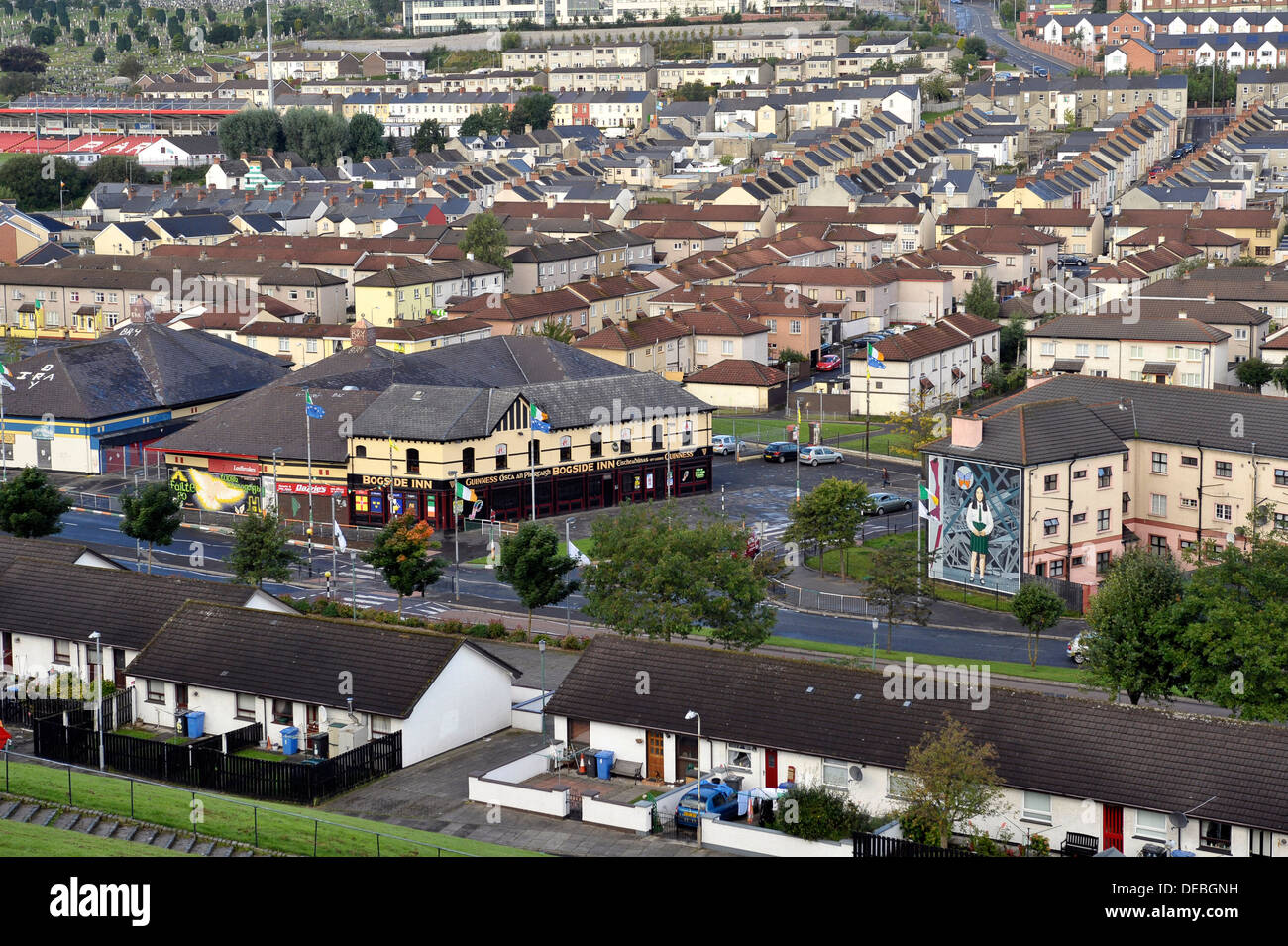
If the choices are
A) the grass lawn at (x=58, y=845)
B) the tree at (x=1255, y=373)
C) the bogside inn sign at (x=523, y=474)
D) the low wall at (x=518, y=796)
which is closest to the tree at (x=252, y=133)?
the tree at (x=1255, y=373)

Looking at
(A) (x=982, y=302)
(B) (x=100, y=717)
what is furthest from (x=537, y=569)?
(A) (x=982, y=302)

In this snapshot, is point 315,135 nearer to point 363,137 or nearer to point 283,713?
point 363,137

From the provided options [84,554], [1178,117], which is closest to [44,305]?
[84,554]

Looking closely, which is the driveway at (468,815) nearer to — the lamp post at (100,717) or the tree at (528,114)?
the lamp post at (100,717)

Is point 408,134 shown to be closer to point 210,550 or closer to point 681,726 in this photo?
point 210,550

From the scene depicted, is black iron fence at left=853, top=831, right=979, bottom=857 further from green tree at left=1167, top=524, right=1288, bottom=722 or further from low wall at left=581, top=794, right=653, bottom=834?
green tree at left=1167, top=524, right=1288, bottom=722

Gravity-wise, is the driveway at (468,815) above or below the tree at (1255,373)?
below
